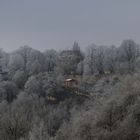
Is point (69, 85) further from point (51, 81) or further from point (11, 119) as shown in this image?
point (11, 119)

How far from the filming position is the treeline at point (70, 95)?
15438mm

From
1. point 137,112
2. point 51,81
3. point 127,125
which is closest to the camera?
point 127,125

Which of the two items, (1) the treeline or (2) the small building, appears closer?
(1) the treeline

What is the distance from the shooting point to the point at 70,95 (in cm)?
3850

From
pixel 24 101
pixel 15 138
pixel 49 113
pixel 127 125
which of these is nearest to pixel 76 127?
pixel 127 125

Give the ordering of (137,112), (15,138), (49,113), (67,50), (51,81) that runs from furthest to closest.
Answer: (67,50), (51,81), (49,113), (15,138), (137,112)

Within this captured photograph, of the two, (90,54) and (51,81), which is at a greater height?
(90,54)

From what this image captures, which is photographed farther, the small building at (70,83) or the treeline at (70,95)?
the small building at (70,83)

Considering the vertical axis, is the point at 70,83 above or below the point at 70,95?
above

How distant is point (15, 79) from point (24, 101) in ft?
41.3

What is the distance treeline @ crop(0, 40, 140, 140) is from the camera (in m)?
15.4

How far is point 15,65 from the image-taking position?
5269 centimetres

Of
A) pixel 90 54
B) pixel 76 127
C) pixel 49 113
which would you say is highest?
pixel 90 54

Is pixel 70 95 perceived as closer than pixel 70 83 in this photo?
Yes
